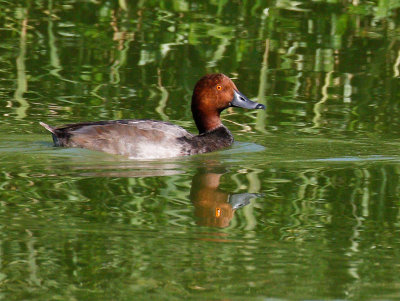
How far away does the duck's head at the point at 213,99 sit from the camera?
11.6m

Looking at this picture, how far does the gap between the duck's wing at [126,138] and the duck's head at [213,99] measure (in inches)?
37.6

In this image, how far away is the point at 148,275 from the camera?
6.16 m

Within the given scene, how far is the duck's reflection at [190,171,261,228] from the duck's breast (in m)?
1.26

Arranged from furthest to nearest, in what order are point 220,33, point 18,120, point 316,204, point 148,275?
point 220,33
point 18,120
point 316,204
point 148,275

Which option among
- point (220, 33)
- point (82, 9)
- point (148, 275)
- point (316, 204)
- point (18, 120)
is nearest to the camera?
point (148, 275)

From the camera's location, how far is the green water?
629cm

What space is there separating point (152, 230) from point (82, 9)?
400 inches

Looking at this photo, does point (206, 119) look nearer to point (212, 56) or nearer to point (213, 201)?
point (212, 56)

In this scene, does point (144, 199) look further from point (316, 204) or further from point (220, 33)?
point (220, 33)

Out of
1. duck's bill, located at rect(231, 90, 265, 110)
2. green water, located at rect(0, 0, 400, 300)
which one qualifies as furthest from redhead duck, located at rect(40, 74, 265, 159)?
duck's bill, located at rect(231, 90, 265, 110)

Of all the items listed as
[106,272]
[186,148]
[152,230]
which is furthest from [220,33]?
[106,272]

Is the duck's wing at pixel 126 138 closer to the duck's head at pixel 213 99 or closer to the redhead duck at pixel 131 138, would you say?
the redhead duck at pixel 131 138

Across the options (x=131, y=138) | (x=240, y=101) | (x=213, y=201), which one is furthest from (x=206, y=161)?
(x=213, y=201)

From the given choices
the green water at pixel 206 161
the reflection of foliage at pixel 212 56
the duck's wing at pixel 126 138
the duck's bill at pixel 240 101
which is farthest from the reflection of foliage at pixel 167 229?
the reflection of foliage at pixel 212 56
